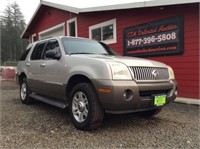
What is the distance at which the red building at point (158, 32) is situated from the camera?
6.96m

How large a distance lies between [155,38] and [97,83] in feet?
15.5

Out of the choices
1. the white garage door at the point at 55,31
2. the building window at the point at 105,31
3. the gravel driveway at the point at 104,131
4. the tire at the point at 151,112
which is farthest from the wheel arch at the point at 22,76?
the white garage door at the point at 55,31

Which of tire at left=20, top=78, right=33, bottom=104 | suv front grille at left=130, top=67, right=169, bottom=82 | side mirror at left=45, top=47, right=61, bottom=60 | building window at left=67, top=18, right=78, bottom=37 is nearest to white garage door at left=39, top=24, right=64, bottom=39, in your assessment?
building window at left=67, top=18, right=78, bottom=37

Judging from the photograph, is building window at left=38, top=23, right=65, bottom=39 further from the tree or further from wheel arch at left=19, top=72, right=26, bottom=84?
the tree

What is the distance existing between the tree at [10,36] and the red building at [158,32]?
4637 centimetres

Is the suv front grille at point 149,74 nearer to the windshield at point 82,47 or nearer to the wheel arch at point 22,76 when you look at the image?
the windshield at point 82,47

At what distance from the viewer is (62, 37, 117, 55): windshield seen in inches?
201

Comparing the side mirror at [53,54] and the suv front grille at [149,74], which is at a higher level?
the side mirror at [53,54]

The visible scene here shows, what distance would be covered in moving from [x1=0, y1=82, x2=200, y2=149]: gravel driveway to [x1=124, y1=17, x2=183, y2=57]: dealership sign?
2632 millimetres

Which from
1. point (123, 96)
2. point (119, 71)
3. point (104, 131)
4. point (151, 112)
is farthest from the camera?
point (151, 112)

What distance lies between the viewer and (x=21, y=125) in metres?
4.43

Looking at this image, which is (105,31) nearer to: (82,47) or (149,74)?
(82,47)

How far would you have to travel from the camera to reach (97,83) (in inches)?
152

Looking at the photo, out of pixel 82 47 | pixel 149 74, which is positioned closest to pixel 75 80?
pixel 82 47
